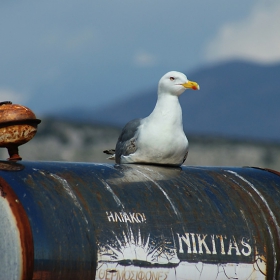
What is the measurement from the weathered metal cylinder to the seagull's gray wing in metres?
0.60

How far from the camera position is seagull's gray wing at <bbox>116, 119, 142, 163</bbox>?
9.29 metres

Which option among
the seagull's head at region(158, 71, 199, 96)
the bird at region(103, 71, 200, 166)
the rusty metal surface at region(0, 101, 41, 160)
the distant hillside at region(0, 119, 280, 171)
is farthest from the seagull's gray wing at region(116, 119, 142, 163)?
the distant hillside at region(0, 119, 280, 171)

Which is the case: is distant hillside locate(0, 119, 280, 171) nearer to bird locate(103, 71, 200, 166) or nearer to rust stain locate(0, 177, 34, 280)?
bird locate(103, 71, 200, 166)

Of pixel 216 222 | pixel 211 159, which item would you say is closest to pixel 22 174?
pixel 216 222

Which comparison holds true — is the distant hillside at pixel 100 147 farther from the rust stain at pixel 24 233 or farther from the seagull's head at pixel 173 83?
the rust stain at pixel 24 233

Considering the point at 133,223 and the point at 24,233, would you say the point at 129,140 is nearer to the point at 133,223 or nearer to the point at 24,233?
the point at 133,223

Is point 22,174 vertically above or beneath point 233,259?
above

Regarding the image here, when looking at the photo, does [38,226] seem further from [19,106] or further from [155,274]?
[19,106]

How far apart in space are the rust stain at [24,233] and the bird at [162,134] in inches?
87.4

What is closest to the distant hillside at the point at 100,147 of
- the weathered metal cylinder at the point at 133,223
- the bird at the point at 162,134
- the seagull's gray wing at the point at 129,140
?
the seagull's gray wing at the point at 129,140

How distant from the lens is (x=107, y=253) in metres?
7.37

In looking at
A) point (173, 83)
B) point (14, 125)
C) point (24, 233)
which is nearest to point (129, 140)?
point (173, 83)

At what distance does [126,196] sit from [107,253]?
2.09 ft

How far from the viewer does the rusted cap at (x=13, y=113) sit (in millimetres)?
8461
